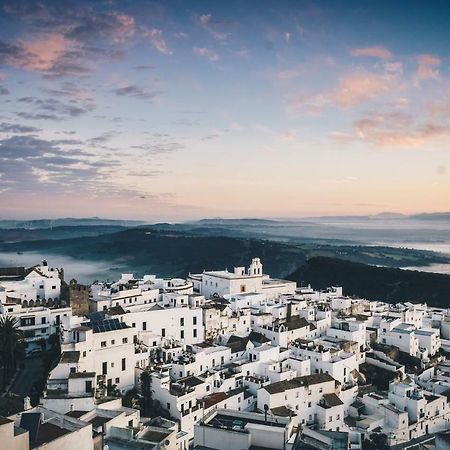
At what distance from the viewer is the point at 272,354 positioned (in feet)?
113

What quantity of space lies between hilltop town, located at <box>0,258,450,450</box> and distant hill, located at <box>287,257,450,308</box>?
3949 centimetres

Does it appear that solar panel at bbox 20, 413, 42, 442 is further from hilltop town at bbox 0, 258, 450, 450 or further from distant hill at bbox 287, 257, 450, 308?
distant hill at bbox 287, 257, 450, 308

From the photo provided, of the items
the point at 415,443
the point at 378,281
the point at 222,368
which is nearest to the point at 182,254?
the point at 378,281

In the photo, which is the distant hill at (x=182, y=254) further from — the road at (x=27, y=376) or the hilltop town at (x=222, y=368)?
the road at (x=27, y=376)

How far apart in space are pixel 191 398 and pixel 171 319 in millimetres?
9680

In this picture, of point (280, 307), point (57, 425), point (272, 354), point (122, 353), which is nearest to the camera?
point (57, 425)

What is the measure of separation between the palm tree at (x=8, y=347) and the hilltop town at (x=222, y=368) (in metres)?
0.33

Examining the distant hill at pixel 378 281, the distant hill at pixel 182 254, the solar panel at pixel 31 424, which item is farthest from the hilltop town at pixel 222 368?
the distant hill at pixel 182 254

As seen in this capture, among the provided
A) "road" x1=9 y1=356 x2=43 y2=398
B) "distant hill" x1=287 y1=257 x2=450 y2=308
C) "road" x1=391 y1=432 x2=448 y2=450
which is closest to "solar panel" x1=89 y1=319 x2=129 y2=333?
"road" x1=9 y1=356 x2=43 y2=398

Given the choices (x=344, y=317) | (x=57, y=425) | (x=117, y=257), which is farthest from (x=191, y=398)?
(x=117, y=257)

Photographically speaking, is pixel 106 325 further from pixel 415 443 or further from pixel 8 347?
pixel 415 443

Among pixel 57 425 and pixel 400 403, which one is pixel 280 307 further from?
pixel 57 425

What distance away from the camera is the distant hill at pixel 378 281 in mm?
84125

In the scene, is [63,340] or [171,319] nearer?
[63,340]
